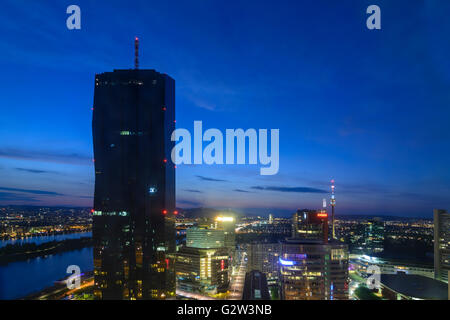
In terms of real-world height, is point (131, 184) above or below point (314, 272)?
above

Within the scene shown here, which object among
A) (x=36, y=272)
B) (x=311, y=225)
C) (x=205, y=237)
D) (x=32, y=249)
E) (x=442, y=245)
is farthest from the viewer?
(x=205, y=237)

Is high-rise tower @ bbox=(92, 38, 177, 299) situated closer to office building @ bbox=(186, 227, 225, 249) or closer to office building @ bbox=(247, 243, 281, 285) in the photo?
office building @ bbox=(247, 243, 281, 285)

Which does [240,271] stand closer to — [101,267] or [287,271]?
[287,271]

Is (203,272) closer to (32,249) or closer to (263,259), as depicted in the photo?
(263,259)

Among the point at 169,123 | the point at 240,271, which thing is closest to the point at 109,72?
the point at 169,123

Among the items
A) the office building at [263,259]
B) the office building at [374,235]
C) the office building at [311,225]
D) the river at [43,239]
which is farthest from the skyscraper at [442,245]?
the river at [43,239]

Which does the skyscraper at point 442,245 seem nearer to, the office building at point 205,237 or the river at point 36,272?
the office building at point 205,237

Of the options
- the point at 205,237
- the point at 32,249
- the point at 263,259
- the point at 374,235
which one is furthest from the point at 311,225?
the point at 32,249

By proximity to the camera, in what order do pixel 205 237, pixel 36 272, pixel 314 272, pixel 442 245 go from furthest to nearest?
pixel 205 237, pixel 442 245, pixel 36 272, pixel 314 272
